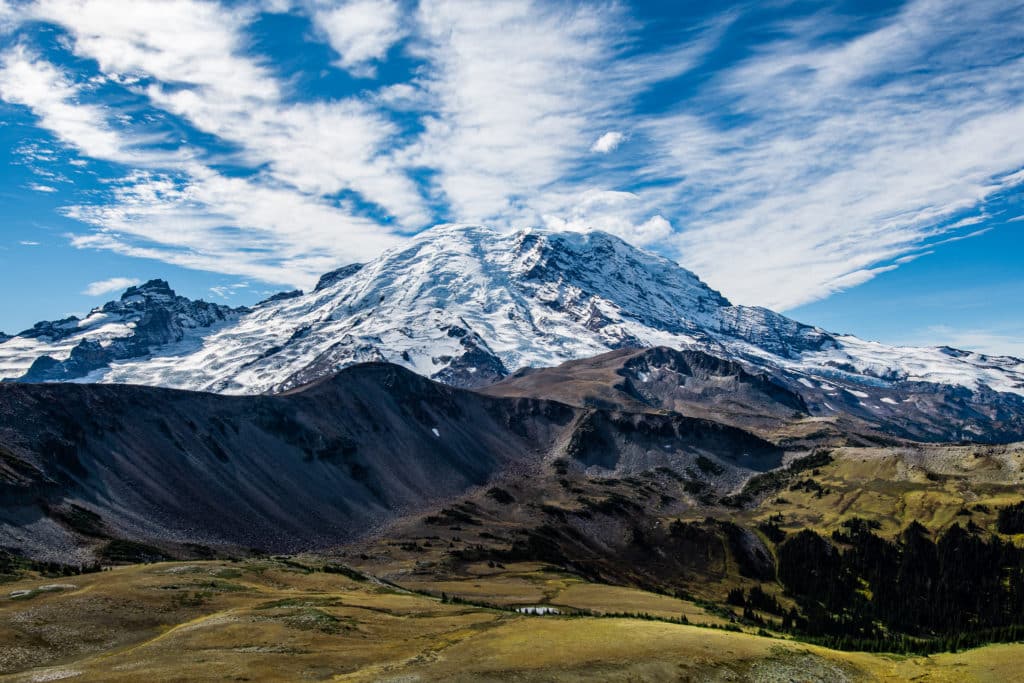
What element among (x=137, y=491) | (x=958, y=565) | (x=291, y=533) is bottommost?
(x=958, y=565)

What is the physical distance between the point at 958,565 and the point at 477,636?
17173 cm

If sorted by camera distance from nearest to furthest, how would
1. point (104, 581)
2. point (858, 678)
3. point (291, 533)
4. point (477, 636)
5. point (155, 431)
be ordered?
point (858, 678) → point (477, 636) → point (104, 581) → point (291, 533) → point (155, 431)

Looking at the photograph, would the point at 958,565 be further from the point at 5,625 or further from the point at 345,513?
the point at 5,625

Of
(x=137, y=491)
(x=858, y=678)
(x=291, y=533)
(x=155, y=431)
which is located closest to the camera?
(x=858, y=678)

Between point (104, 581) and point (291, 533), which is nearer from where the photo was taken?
point (104, 581)

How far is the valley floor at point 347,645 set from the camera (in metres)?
47.2

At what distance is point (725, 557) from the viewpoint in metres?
194

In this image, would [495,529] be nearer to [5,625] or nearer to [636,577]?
[636,577]

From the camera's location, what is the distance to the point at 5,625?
177 ft

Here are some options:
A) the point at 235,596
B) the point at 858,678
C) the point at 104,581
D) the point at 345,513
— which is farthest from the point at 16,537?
the point at 858,678

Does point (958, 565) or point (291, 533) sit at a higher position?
point (291, 533)

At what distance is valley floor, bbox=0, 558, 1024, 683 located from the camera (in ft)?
155

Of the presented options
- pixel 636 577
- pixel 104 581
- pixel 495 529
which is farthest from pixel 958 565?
pixel 104 581

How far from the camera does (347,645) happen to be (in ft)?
185
